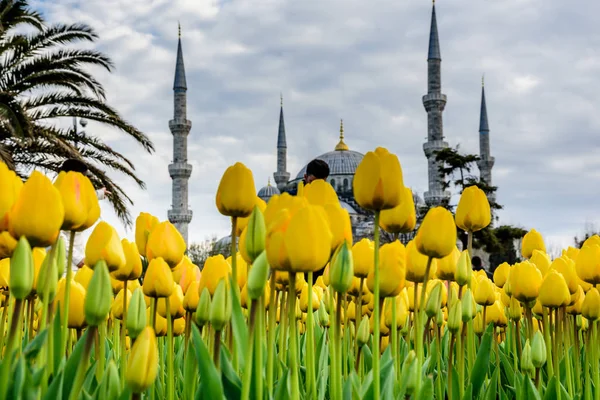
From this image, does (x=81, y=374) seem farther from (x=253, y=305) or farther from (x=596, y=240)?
(x=596, y=240)

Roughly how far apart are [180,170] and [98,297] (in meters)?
30.0

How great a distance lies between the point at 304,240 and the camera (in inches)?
27.8

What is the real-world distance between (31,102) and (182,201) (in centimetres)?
2293

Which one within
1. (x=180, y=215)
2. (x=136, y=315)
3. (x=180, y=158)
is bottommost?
(x=136, y=315)

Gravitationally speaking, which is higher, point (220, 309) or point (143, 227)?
point (143, 227)

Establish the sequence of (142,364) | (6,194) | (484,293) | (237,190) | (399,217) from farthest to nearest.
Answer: (484,293)
(399,217)
(237,190)
(6,194)
(142,364)

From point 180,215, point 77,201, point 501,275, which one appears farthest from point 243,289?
point 180,215

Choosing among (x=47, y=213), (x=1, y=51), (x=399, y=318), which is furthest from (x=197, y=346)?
(x=1, y=51)

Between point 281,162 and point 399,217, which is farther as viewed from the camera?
point 281,162

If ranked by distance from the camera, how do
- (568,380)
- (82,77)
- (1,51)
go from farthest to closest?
(82,77) → (1,51) → (568,380)

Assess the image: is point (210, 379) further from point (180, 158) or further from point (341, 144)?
point (341, 144)

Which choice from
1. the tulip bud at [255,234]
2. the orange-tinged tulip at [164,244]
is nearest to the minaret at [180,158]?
the orange-tinged tulip at [164,244]

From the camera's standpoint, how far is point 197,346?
0.78m

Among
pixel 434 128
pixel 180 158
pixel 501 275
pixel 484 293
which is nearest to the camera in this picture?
pixel 484 293
